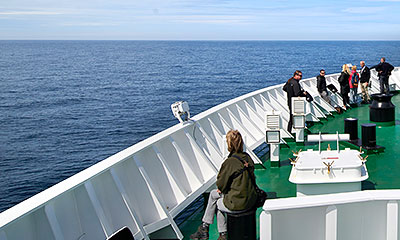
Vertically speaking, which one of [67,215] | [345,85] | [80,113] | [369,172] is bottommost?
[80,113]

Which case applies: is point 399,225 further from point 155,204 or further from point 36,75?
point 36,75

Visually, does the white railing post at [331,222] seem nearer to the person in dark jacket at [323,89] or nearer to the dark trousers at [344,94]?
the person in dark jacket at [323,89]

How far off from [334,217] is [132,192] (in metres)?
3.03

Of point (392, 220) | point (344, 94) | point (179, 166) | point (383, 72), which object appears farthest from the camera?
point (383, 72)

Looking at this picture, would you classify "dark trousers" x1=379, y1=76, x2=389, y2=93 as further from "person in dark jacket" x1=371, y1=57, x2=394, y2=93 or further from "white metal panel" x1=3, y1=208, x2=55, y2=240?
"white metal panel" x1=3, y1=208, x2=55, y2=240

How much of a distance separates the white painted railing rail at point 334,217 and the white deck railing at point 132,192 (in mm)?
2163

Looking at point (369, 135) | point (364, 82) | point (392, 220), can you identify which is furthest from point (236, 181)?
point (364, 82)

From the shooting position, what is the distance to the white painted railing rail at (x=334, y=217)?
356cm

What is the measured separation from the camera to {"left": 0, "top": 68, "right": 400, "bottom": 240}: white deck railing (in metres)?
4.55

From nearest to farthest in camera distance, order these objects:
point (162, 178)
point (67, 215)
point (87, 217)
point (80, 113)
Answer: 1. point (67, 215)
2. point (87, 217)
3. point (162, 178)
4. point (80, 113)

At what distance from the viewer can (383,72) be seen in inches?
666

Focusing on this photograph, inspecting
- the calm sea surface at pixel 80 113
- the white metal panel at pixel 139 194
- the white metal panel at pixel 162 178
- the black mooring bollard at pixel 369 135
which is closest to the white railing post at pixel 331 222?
the white metal panel at pixel 139 194

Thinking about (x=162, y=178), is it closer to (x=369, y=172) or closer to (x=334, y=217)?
(x=334, y=217)

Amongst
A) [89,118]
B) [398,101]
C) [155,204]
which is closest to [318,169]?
[155,204]
